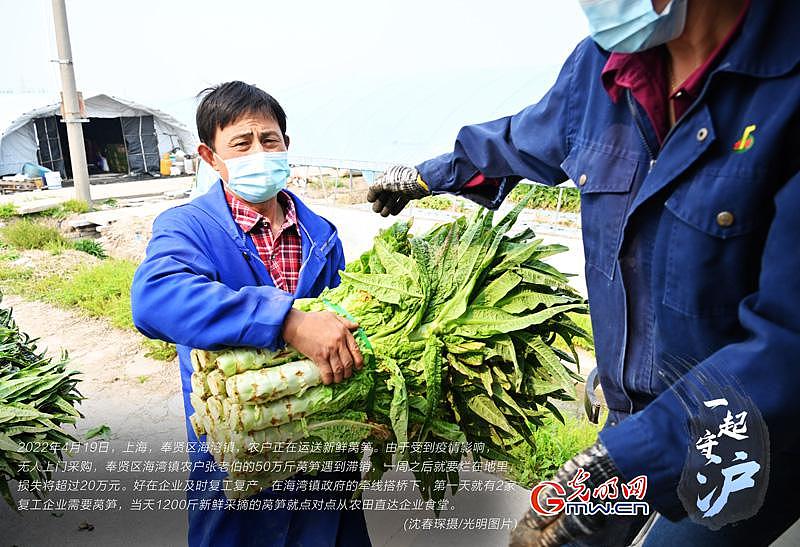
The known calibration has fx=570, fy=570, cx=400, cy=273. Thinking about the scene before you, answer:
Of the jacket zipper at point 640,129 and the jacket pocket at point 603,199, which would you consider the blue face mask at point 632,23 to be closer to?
the jacket zipper at point 640,129

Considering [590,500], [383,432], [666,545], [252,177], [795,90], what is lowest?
[666,545]

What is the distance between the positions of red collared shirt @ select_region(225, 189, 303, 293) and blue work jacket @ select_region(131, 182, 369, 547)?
38 millimetres

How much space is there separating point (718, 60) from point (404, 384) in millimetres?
1224

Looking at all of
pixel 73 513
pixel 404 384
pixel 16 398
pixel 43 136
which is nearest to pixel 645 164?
pixel 404 384

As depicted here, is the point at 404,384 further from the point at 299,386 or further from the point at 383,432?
the point at 299,386

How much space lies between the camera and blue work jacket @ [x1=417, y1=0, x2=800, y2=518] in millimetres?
1133

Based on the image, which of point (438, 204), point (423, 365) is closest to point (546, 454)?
point (423, 365)

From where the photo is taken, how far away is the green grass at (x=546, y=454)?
3443 mm

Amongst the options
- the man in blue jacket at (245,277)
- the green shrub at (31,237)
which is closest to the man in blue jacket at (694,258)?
the man in blue jacket at (245,277)

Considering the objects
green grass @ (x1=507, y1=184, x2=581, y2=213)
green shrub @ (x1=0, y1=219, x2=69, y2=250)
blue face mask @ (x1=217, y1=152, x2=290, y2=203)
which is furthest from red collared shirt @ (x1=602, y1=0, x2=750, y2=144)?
green shrub @ (x1=0, y1=219, x2=69, y2=250)

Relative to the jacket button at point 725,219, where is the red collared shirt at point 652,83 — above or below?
above

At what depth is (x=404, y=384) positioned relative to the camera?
1830 millimetres

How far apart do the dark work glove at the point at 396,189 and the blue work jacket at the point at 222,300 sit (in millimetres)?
282

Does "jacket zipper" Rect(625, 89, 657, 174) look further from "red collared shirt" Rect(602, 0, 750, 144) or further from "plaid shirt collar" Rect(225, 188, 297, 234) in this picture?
"plaid shirt collar" Rect(225, 188, 297, 234)
